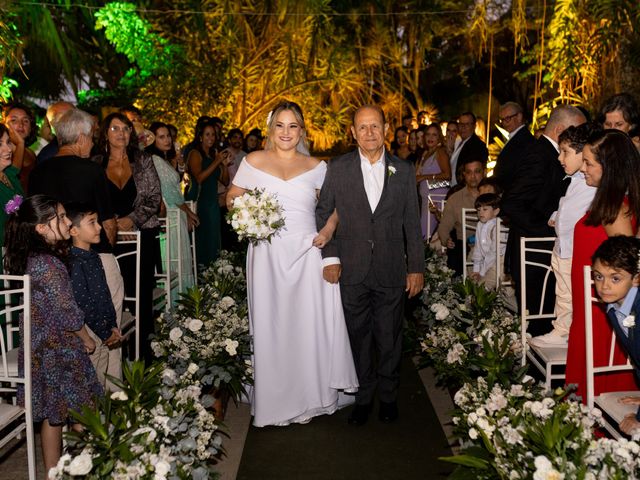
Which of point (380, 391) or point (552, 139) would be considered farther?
point (552, 139)

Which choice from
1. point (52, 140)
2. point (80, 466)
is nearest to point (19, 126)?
point (52, 140)

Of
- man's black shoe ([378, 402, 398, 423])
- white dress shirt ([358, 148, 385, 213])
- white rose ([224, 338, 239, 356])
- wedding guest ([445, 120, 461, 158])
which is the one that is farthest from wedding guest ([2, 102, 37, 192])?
wedding guest ([445, 120, 461, 158])

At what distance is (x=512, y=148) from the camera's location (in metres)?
6.50

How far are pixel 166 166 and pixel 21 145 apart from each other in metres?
1.20

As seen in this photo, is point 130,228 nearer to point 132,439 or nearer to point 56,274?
point 56,274

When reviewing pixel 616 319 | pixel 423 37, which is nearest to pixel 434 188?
pixel 616 319

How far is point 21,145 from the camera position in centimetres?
652

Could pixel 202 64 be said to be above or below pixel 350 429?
above

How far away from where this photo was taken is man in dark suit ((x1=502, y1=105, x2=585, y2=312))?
227 inches

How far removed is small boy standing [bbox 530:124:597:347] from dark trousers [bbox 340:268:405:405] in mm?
869

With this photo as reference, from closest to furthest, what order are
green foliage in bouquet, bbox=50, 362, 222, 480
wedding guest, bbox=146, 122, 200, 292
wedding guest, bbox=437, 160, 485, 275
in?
green foliage in bouquet, bbox=50, 362, 222, 480 < wedding guest, bbox=146, 122, 200, 292 < wedding guest, bbox=437, 160, 485, 275

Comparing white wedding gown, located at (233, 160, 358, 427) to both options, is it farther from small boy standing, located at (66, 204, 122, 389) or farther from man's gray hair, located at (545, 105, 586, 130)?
man's gray hair, located at (545, 105, 586, 130)

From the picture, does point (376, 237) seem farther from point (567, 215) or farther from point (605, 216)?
point (605, 216)

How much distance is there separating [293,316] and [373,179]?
3.23ft
